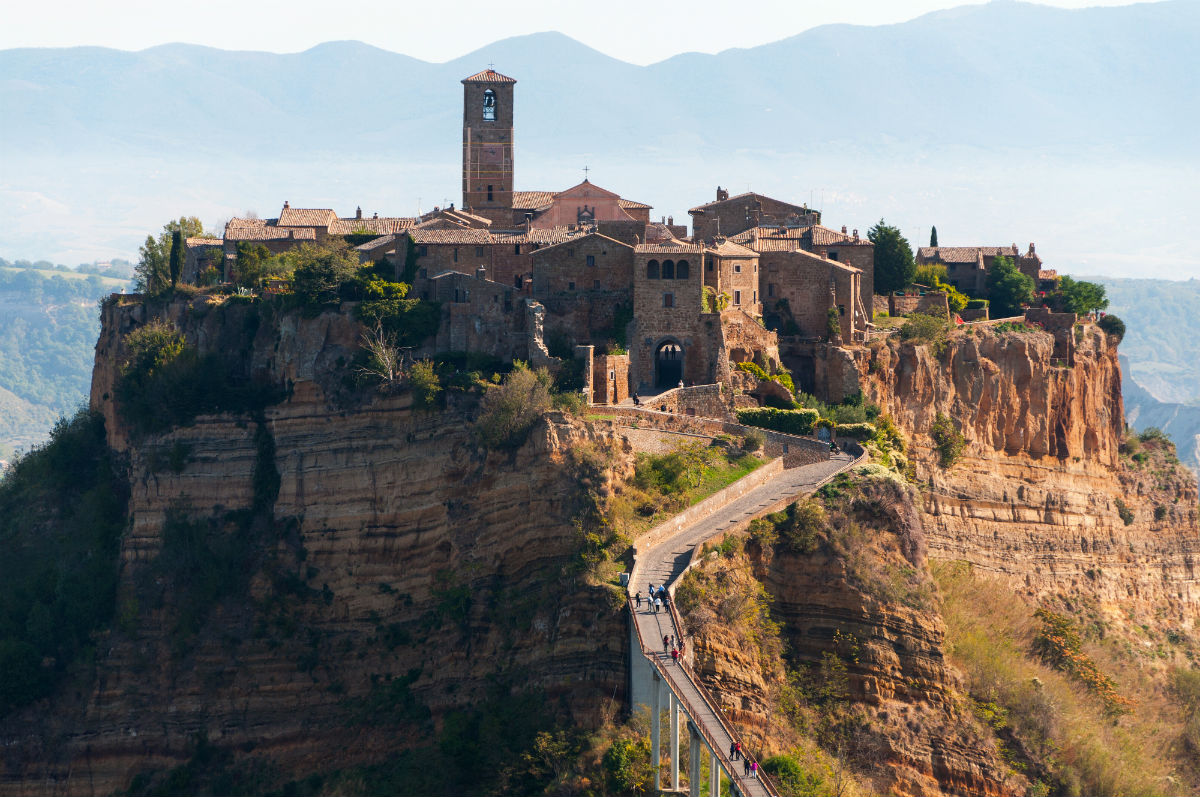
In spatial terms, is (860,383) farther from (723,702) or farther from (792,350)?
(723,702)

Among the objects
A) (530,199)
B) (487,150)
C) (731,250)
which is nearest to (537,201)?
(530,199)

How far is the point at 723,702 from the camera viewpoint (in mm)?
41125

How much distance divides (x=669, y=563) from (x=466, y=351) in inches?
640

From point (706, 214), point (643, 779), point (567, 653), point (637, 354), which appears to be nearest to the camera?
point (643, 779)

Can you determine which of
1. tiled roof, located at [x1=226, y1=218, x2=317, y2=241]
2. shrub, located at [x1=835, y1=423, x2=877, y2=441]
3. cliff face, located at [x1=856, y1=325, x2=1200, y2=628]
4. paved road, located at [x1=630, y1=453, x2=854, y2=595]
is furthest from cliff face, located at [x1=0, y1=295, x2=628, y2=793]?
cliff face, located at [x1=856, y1=325, x2=1200, y2=628]

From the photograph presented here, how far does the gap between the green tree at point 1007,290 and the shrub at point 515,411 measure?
99.3ft

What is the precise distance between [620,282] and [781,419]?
7919 mm

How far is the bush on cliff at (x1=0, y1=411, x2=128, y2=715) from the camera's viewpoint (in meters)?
59.9

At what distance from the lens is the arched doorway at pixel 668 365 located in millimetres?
59125

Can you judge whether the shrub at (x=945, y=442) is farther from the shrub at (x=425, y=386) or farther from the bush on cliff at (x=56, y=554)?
the bush on cliff at (x=56, y=554)

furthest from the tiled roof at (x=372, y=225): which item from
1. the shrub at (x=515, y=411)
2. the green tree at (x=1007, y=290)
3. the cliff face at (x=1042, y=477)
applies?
the green tree at (x=1007, y=290)

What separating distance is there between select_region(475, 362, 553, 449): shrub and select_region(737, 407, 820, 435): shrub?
25.3 ft

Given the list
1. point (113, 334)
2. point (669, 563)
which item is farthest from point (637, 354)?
point (113, 334)

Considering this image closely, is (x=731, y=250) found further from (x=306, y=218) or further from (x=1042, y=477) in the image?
(x=306, y=218)
